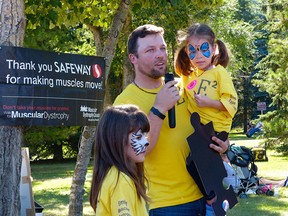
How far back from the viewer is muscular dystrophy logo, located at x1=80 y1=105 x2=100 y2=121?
5.81 metres

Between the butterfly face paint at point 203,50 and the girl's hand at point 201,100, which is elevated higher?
the butterfly face paint at point 203,50

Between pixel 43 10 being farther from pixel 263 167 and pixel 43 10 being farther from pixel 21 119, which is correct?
pixel 263 167

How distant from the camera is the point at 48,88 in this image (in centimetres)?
532

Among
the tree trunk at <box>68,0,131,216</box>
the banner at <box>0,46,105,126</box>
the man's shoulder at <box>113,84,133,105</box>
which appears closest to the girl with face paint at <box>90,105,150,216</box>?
the man's shoulder at <box>113,84,133,105</box>

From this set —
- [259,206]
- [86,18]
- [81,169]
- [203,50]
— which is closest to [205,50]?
[203,50]

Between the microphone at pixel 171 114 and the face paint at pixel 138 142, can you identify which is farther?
the microphone at pixel 171 114

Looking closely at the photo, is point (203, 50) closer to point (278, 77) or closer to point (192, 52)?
point (192, 52)

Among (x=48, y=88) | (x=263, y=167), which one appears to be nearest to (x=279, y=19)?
(x=263, y=167)

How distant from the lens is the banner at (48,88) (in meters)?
4.98

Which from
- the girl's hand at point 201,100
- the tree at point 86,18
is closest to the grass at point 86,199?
the tree at point 86,18

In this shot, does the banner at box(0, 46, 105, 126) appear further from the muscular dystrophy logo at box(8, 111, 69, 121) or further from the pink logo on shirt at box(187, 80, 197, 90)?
the pink logo on shirt at box(187, 80, 197, 90)

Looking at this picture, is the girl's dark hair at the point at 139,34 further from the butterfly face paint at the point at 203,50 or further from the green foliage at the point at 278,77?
the green foliage at the point at 278,77

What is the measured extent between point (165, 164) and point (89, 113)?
2522 millimetres

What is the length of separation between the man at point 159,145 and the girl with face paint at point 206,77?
0.87 ft
